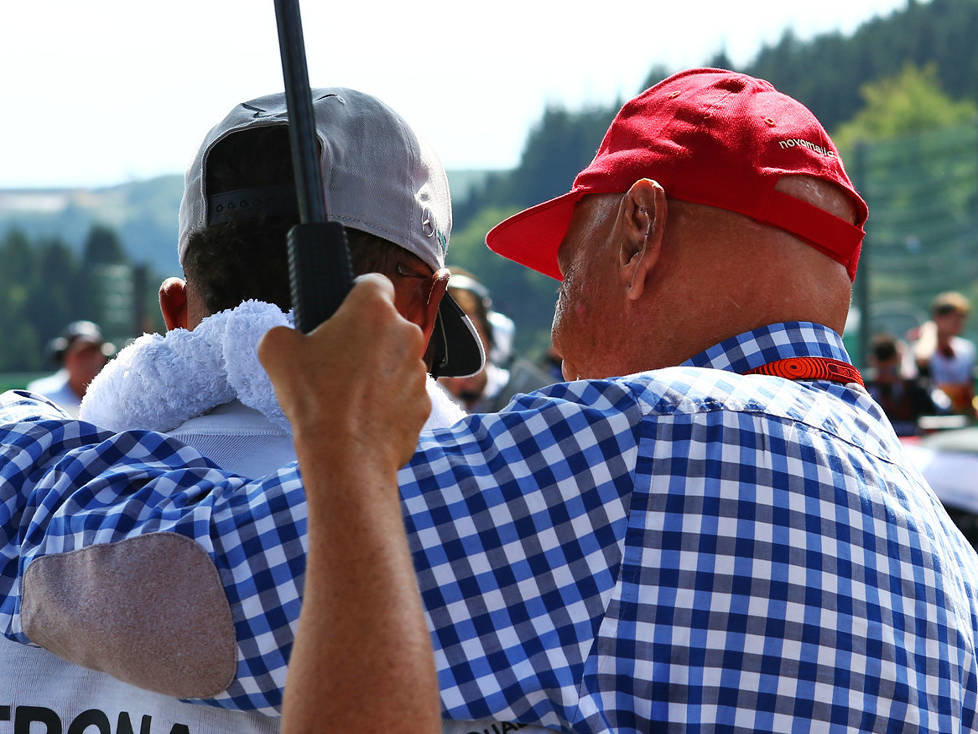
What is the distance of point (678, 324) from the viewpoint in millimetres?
1725

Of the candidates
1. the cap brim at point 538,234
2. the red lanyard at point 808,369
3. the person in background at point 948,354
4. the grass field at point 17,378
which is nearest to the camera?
the red lanyard at point 808,369

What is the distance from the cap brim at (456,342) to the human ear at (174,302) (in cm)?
41

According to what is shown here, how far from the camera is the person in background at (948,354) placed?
10.4 m

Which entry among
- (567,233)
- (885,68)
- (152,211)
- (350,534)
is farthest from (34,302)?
(885,68)

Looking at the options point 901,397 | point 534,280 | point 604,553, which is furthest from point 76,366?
point 604,553

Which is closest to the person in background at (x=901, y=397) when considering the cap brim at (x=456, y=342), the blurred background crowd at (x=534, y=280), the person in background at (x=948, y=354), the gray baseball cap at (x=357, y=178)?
the blurred background crowd at (x=534, y=280)

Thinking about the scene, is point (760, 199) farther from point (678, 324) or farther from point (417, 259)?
point (417, 259)

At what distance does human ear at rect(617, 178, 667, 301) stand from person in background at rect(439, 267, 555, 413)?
3.34 m

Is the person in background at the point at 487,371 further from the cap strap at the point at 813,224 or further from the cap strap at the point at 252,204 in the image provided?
the cap strap at the point at 252,204

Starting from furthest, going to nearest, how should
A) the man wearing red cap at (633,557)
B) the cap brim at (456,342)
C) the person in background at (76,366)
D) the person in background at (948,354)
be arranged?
1. the person in background at (948,354)
2. the person in background at (76,366)
3. the cap brim at (456,342)
4. the man wearing red cap at (633,557)

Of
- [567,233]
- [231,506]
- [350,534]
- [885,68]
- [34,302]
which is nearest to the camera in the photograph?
[350,534]

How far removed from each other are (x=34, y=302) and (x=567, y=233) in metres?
14.5

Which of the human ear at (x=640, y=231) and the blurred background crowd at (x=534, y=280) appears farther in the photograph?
the blurred background crowd at (x=534, y=280)

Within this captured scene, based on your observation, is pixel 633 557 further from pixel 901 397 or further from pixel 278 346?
pixel 901 397
